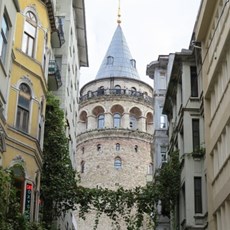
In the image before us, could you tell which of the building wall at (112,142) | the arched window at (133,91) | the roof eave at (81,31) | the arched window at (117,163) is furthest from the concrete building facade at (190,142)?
the arched window at (133,91)

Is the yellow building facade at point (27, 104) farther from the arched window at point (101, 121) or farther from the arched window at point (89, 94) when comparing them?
the arched window at point (89, 94)

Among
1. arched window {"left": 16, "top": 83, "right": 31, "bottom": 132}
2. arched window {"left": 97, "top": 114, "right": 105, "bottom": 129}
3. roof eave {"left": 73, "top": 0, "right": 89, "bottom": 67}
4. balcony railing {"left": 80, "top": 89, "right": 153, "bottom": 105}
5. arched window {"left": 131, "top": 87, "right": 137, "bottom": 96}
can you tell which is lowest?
arched window {"left": 16, "top": 83, "right": 31, "bottom": 132}

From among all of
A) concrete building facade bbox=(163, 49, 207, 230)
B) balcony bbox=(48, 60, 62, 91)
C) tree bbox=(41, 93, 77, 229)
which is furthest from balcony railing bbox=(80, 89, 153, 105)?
tree bbox=(41, 93, 77, 229)

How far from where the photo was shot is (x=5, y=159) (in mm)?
24438

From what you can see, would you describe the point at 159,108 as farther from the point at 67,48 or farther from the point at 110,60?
the point at 110,60

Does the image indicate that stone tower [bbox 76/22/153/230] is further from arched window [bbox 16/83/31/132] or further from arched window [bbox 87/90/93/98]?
arched window [bbox 16/83/31/132]

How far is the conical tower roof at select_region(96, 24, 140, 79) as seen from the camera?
8375 centimetres

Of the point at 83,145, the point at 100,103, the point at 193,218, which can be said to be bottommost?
the point at 193,218

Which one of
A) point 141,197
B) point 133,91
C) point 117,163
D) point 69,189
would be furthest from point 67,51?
point 133,91

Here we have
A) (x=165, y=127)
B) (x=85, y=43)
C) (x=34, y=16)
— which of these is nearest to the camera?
(x=34, y=16)

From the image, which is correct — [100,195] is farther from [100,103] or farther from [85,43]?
[100,103]

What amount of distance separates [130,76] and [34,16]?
55.5m

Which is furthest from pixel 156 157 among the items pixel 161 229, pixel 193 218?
pixel 193 218

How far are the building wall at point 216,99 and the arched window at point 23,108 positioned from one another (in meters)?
7.89
